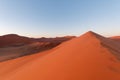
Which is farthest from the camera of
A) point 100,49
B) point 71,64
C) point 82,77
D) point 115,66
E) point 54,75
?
point 100,49

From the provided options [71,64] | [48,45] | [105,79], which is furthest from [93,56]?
[48,45]

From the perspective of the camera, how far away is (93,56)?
489 cm

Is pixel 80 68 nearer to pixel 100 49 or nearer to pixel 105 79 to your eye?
pixel 105 79

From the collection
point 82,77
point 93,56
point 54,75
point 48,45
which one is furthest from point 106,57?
point 48,45

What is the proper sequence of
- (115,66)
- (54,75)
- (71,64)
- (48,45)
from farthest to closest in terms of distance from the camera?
(48,45), (71,64), (54,75), (115,66)

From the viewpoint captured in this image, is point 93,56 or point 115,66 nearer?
point 115,66

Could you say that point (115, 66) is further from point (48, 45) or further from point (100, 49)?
point (48, 45)

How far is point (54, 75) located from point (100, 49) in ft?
6.42

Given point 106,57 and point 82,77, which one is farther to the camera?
point 106,57

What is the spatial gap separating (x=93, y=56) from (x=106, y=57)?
0.43 metres

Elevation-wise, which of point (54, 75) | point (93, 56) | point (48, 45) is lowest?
point (48, 45)

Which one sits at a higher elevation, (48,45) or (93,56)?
(93,56)

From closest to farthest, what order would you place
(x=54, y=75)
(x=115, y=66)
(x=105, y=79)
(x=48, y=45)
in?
(x=105, y=79) → (x=115, y=66) → (x=54, y=75) → (x=48, y=45)

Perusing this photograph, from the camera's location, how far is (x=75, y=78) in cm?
380
